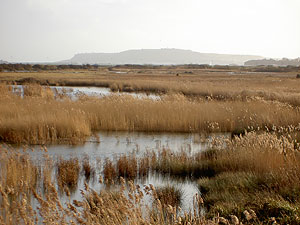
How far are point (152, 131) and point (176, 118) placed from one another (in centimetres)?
133

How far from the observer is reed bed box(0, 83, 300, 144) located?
13484mm

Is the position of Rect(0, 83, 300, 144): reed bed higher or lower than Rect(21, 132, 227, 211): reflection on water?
higher

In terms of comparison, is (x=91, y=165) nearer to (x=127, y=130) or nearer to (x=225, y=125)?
(x=127, y=130)

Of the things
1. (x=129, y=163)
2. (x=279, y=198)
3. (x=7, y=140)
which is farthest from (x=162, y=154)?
(x=7, y=140)

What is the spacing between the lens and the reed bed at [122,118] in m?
13.5

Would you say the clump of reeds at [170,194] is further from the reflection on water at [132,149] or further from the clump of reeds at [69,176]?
the clump of reeds at [69,176]

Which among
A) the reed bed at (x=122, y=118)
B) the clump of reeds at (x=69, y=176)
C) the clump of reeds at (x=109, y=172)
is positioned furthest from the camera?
the reed bed at (x=122, y=118)

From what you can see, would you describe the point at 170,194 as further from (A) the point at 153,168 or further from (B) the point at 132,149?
(B) the point at 132,149

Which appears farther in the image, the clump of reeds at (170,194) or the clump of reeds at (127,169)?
the clump of reeds at (127,169)

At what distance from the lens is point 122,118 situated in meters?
16.0

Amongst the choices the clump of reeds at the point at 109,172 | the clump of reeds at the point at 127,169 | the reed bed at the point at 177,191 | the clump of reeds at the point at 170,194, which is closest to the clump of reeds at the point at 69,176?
the reed bed at the point at 177,191

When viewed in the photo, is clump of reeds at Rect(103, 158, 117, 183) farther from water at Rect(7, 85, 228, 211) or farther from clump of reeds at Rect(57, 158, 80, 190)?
clump of reeds at Rect(57, 158, 80, 190)

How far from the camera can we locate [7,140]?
13133 mm

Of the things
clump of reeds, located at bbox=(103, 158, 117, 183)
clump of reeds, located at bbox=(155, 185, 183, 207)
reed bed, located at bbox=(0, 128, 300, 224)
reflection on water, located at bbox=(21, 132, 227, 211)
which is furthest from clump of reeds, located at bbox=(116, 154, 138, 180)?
clump of reeds, located at bbox=(155, 185, 183, 207)
